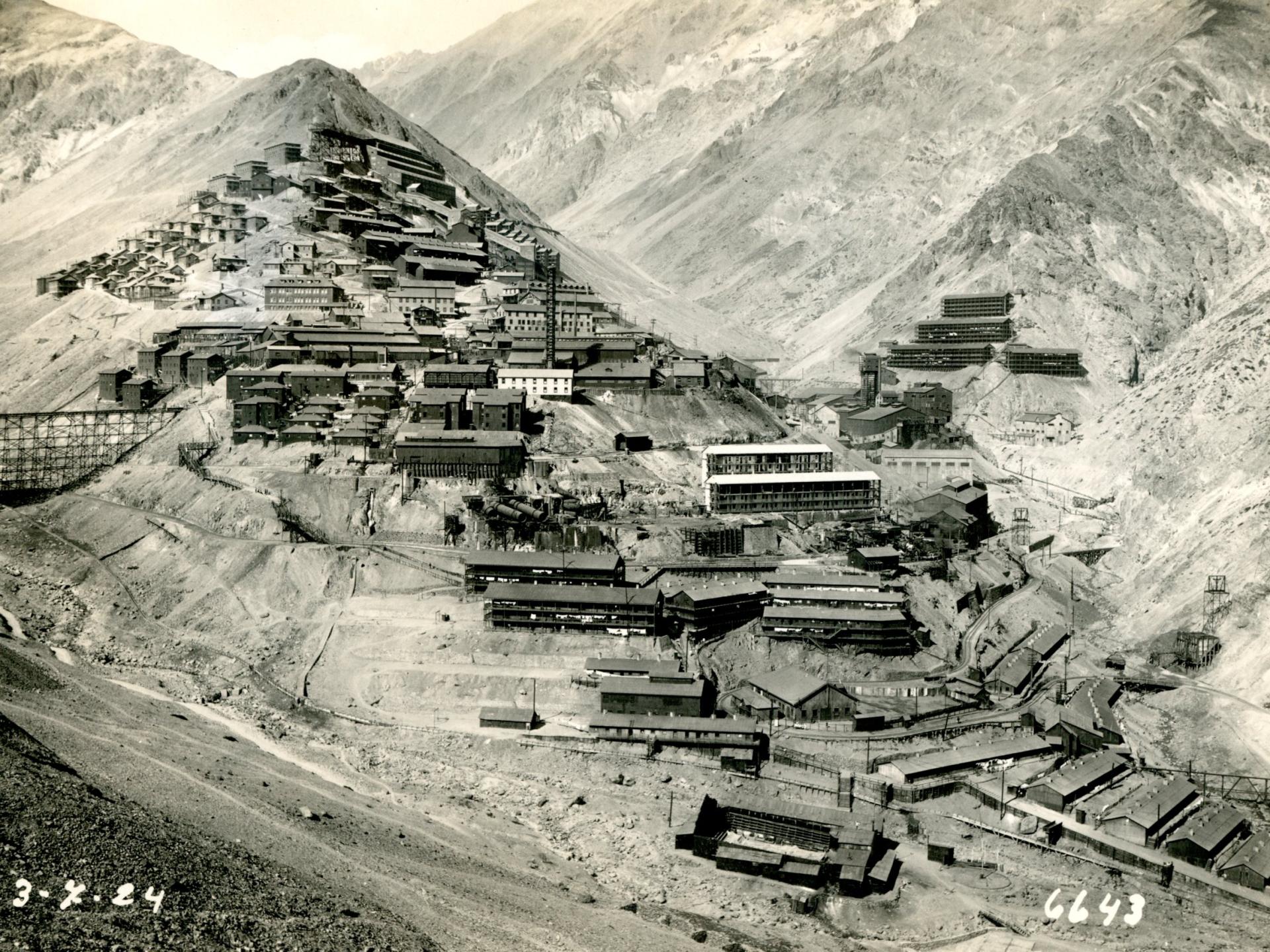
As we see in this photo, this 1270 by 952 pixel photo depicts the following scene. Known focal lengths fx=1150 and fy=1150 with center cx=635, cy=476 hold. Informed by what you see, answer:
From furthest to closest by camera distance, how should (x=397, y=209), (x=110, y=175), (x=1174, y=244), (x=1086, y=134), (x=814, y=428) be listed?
1. (x=110, y=175)
2. (x=1086, y=134)
3. (x=1174, y=244)
4. (x=397, y=209)
5. (x=814, y=428)

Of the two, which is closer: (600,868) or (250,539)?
(600,868)

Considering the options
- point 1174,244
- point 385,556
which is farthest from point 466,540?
point 1174,244

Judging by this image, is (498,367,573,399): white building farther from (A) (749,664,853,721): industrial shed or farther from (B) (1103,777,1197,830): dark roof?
(B) (1103,777,1197,830): dark roof

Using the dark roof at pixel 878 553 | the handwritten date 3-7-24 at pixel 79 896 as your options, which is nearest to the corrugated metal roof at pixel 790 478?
the dark roof at pixel 878 553

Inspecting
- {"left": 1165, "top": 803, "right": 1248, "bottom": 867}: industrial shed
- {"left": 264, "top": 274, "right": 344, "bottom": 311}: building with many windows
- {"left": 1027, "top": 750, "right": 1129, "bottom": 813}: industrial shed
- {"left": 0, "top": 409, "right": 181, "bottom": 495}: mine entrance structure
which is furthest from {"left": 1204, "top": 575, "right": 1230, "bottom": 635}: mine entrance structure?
{"left": 0, "top": 409, "right": 181, "bottom": 495}: mine entrance structure

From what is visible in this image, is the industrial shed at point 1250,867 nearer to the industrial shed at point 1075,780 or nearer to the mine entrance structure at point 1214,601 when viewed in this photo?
the industrial shed at point 1075,780

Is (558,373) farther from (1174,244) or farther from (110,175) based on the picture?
(110,175)
